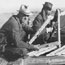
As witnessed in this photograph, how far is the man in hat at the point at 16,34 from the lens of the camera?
29.6ft

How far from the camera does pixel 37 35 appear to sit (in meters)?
10.0

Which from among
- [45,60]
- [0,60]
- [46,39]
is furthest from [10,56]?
[46,39]

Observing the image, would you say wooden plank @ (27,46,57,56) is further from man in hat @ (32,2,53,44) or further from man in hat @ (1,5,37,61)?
man in hat @ (32,2,53,44)

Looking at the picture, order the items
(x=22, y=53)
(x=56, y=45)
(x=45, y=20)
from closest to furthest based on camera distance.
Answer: (x=22, y=53)
(x=56, y=45)
(x=45, y=20)

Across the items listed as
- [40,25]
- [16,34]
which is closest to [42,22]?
[40,25]

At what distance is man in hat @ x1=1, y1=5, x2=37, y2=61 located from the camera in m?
9.02

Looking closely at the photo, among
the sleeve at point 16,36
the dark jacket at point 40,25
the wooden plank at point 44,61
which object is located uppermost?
the sleeve at point 16,36

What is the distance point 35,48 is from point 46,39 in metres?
1.25

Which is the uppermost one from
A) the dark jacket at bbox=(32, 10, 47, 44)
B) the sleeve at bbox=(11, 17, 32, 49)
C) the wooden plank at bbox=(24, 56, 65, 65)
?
the sleeve at bbox=(11, 17, 32, 49)

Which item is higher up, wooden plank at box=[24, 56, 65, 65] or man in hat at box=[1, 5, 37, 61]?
man in hat at box=[1, 5, 37, 61]

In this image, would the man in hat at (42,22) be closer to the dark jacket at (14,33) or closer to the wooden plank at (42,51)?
the wooden plank at (42,51)

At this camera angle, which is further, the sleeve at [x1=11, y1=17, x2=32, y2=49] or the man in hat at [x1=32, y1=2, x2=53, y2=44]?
the man in hat at [x1=32, y1=2, x2=53, y2=44]

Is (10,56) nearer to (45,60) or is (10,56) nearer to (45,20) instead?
(45,60)

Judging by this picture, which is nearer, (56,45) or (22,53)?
(22,53)
